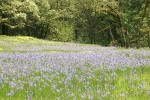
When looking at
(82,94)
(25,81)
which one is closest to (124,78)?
(82,94)

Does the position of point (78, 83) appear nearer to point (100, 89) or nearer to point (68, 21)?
point (100, 89)

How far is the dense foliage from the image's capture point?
51938 millimetres

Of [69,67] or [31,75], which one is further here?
[69,67]

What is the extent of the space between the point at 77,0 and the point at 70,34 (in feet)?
34.5

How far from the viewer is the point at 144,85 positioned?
24.0 feet

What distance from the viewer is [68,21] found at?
77.2 meters

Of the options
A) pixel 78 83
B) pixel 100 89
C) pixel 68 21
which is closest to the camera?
pixel 100 89

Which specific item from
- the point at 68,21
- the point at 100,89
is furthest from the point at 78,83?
the point at 68,21

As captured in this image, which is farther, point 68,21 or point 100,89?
point 68,21

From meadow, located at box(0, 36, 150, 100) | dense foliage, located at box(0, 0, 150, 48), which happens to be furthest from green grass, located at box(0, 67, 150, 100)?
dense foliage, located at box(0, 0, 150, 48)

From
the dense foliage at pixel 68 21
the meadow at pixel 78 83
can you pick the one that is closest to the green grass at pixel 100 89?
the meadow at pixel 78 83

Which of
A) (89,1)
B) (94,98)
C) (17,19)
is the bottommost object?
Answer: (94,98)

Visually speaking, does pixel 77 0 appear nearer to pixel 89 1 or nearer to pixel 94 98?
pixel 89 1

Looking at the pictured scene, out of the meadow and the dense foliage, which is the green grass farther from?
the dense foliage
